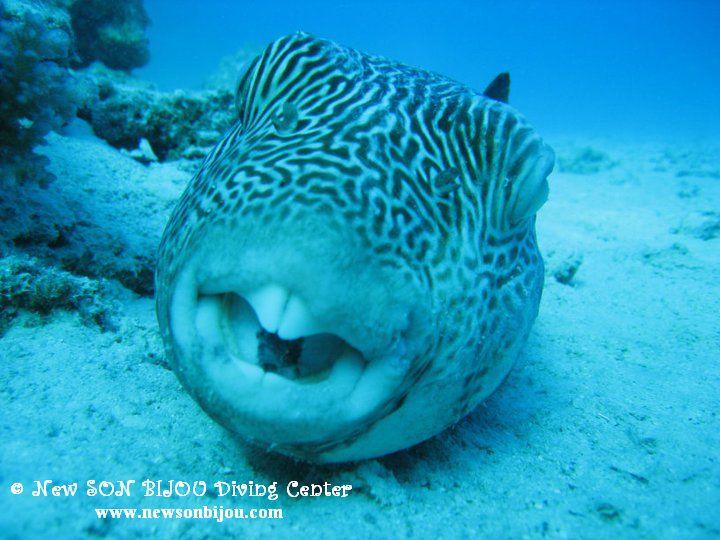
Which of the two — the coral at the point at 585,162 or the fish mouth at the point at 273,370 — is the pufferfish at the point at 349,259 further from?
the coral at the point at 585,162

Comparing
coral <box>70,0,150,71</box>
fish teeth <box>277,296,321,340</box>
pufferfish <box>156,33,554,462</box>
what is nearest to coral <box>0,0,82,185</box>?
pufferfish <box>156,33,554,462</box>

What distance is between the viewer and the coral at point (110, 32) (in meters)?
12.9

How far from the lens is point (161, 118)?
703 centimetres

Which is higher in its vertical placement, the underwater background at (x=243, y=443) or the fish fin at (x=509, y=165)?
the fish fin at (x=509, y=165)

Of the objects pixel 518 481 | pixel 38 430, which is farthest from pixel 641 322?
pixel 38 430

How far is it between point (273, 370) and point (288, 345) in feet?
0.40

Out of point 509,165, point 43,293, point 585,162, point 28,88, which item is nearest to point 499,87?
point 509,165

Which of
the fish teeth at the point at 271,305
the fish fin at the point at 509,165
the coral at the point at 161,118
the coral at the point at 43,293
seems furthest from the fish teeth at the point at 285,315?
the coral at the point at 161,118

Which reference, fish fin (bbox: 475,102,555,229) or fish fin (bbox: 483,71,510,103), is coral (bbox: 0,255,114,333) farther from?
fish fin (bbox: 483,71,510,103)

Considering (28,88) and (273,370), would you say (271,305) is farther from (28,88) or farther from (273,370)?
(28,88)

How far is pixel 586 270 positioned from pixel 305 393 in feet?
17.4

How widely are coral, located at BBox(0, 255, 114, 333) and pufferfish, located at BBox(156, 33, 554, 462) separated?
1165 mm

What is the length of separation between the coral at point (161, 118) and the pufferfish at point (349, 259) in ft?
16.0

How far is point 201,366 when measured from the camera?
1.90m
